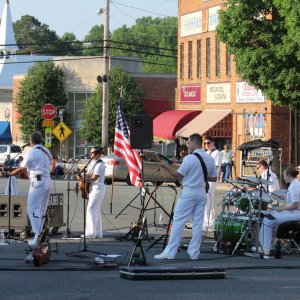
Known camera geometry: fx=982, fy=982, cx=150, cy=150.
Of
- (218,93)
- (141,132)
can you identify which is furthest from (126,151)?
(218,93)

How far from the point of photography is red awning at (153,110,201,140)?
49.9 meters

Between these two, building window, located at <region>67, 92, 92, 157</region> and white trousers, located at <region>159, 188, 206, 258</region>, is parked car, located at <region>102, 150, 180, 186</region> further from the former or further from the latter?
building window, located at <region>67, 92, 92, 157</region>

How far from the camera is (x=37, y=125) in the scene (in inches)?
2662

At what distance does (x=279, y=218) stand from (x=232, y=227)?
32.1 inches

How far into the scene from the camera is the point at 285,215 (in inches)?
644

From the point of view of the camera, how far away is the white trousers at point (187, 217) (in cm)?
1507

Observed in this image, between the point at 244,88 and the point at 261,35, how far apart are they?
923 cm

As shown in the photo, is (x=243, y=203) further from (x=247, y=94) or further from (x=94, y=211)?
(x=247, y=94)

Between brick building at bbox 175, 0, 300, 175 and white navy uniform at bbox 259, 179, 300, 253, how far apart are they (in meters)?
25.4

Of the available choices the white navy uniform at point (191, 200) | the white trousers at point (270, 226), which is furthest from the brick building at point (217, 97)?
the white navy uniform at point (191, 200)

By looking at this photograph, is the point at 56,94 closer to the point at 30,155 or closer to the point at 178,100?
the point at 178,100

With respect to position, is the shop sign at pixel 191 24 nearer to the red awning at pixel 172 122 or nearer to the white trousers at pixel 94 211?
the red awning at pixel 172 122

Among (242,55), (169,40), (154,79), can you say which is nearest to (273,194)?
(242,55)

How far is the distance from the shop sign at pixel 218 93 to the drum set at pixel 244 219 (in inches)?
1188
